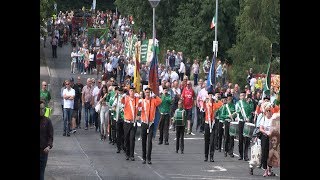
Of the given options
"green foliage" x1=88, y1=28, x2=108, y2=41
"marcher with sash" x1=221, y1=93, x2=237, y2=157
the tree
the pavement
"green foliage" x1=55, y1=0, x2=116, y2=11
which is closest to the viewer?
the pavement

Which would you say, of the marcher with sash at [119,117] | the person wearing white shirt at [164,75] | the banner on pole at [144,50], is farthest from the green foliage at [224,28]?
the marcher with sash at [119,117]

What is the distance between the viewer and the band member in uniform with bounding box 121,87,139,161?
91.5 ft

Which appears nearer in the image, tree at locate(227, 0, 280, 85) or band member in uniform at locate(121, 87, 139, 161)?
band member in uniform at locate(121, 87, 139, 161)

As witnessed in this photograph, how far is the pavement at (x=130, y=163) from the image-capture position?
25047 mm

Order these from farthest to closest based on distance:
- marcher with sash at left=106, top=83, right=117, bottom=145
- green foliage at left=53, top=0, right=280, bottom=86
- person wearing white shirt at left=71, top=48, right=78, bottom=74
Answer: person wearing white shirt at left=71, top=48, right=78, bottom=74 → green foliage at left=53, top=0, right=280, bottom=86 → marcher with sash at left=106, top=83, right=117, bottom=145

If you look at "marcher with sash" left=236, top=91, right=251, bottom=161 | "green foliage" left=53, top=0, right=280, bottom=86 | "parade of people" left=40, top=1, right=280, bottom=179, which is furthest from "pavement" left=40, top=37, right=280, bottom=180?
"green foliage" left=53, top=0, right=280, bottom=86

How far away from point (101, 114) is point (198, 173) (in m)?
9.24

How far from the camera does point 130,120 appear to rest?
28.0 meters

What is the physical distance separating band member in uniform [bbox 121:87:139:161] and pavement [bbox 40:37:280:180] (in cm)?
44

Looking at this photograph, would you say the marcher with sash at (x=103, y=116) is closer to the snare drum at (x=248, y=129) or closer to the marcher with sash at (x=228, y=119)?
the marcher with sash at (x=228, y=119)

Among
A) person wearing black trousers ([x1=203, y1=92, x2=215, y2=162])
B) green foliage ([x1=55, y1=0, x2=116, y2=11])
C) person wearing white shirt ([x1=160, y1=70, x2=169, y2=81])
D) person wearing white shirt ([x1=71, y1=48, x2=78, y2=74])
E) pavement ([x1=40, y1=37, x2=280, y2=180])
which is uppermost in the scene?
green foliage ([x1=55, y1=0, x2=116, y2=11])

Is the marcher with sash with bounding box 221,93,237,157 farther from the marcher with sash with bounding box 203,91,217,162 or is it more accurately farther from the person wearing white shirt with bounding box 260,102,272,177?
the person wearing white shirt with bounding box 260,102,272,177

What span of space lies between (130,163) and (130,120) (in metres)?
1.03

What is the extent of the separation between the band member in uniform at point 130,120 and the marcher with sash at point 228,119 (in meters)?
2.76
